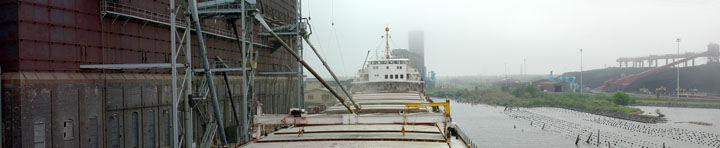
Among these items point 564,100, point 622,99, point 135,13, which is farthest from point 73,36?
point 564,100

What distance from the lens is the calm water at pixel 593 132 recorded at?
45.5m

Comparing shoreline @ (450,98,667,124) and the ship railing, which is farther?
shoreline @ (450,98,667,124)

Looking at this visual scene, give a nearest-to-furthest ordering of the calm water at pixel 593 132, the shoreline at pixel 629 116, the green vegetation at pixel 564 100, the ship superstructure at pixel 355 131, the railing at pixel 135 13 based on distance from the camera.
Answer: the ship superstructure at pixel 355 131 < the railing at pixel 135 13 < the calm water at pixel 593 132 < the shoreline at pixel 629 116 < the green vegetation at pixel 564 100

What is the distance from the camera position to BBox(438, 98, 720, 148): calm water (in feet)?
149

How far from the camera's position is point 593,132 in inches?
2112

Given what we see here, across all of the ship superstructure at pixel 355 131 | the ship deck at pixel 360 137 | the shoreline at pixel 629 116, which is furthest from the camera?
the shoreline at pixel 629 116

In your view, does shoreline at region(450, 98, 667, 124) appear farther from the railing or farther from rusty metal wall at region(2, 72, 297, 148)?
rusty metal wall at region(2, 72, 297, 148)

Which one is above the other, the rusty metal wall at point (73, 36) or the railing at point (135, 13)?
the railing at point (135, 13)

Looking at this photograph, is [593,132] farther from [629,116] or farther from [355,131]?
[355,131]

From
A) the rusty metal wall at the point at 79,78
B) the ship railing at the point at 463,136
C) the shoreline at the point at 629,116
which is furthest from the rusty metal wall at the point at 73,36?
the shoreline at the point at 629,116

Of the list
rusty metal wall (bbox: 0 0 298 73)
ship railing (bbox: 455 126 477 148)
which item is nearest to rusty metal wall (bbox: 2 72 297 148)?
rusty metal wall (bbox: 0 0 298 73)

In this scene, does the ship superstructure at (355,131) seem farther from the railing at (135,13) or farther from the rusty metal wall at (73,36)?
the railing at (135,13)

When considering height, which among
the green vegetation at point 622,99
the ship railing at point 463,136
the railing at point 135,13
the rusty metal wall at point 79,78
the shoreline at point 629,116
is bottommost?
the shoreline at point 629,116

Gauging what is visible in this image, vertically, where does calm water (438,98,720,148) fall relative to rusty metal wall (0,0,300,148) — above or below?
below
